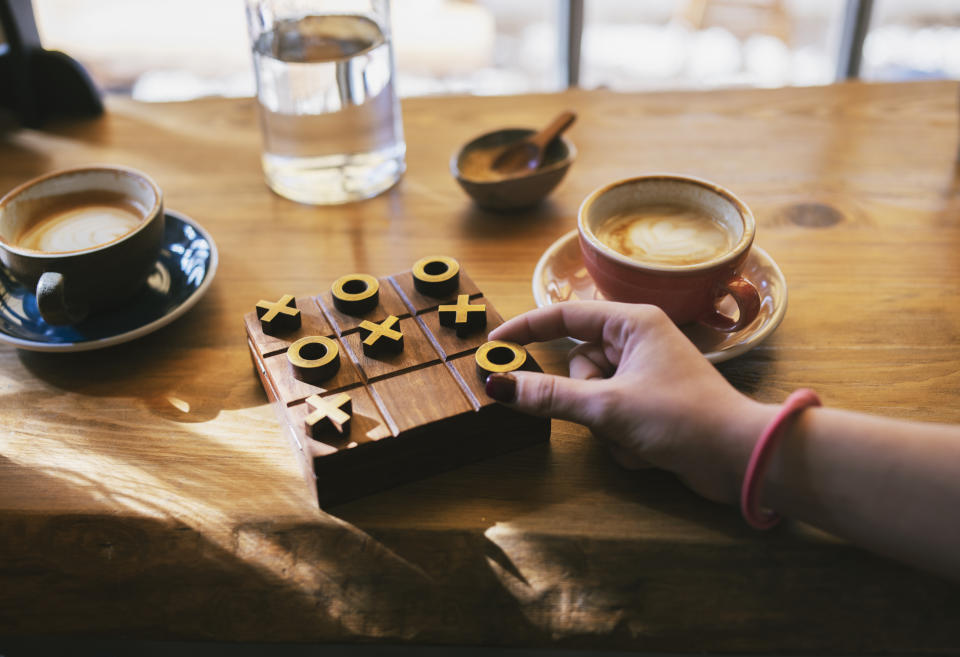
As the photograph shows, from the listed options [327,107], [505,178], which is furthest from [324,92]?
[505,178]

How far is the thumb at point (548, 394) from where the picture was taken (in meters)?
0.63

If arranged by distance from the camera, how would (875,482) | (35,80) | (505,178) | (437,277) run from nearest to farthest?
(875,482) < (437,277) < (505,178) < (35,80)

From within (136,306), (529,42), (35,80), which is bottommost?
(529,42)

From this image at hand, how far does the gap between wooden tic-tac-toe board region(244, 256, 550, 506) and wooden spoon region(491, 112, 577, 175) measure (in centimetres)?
34

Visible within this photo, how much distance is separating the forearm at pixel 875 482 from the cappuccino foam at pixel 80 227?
2.24 feet

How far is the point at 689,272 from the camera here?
2.35 ft

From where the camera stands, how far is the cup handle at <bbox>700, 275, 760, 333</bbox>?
735 mm

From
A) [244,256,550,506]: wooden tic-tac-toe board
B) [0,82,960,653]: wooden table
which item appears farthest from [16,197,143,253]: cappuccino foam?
[244,256,550,506]: wooden tic-tac-toe board

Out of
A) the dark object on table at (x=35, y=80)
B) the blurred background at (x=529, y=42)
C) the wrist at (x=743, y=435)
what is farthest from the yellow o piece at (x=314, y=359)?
the blurred background at (x=529, y=42)

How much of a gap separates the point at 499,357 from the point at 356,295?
0.17 metres

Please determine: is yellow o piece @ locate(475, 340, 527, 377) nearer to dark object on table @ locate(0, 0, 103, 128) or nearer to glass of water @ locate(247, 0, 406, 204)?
glass of water @ locate(247, 0, 406, 204)

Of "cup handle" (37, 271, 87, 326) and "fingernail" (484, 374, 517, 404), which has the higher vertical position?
"cup handle" (37, 271, 87, 326)

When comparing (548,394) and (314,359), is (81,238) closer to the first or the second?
(314,359)

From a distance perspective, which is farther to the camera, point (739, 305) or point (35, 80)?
point (35, 80)
